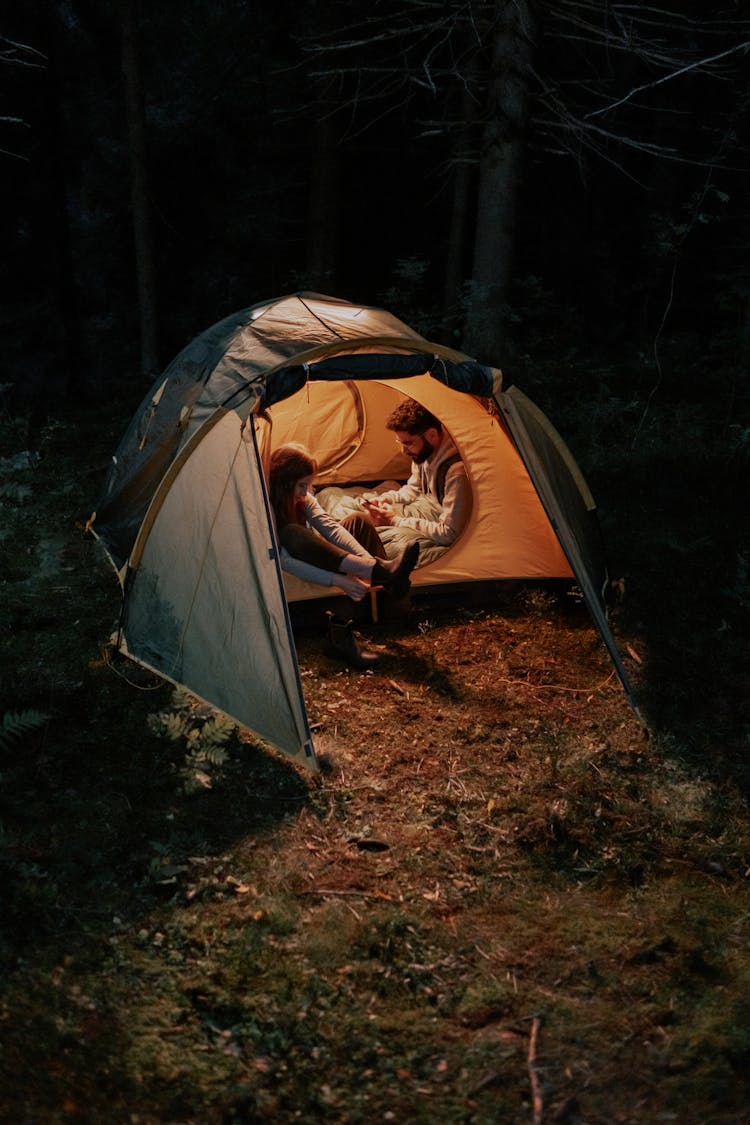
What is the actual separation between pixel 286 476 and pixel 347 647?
3.80ft

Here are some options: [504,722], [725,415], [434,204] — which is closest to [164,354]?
[434,204]

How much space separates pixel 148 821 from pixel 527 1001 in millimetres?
1842

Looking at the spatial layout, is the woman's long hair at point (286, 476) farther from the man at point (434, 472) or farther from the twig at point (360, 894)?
the twig at point (360, 894)

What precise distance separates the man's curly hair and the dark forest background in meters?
4.22

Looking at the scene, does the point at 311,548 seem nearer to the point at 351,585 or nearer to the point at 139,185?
the point at 351,585

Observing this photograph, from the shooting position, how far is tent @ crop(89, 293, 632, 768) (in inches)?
177

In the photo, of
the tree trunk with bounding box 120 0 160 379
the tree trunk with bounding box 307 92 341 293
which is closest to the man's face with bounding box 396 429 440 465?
the tree trunk with bounding box 307 92 341 293

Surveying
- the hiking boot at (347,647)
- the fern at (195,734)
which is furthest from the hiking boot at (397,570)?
the fern at (195,734)

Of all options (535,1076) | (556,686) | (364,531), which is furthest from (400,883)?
(364,531)

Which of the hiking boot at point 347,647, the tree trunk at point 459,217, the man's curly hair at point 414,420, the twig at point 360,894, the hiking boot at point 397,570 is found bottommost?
the twig at point 360,894

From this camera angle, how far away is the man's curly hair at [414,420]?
6121 mm

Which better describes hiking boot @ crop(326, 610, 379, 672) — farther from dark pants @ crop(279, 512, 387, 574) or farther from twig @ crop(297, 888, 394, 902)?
twig @ crop(297, 888, 394, 902)

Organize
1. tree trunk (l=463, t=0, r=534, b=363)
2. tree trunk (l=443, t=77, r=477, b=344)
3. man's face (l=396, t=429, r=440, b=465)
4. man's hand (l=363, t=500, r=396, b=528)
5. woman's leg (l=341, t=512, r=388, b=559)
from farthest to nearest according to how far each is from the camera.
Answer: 1. tree trunk (l=443, t=77, r=477, b=344)
2. tree trunk (l=463, t=0, r=534, b=363)
3. man's hand (l=363, t=500, r=396, b=528)
4. man's face (l=396, t=429, r=440, b=465)
5. woman's leg (l=341, t=512, r=388, b=559)

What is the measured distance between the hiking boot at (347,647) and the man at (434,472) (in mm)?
1021
